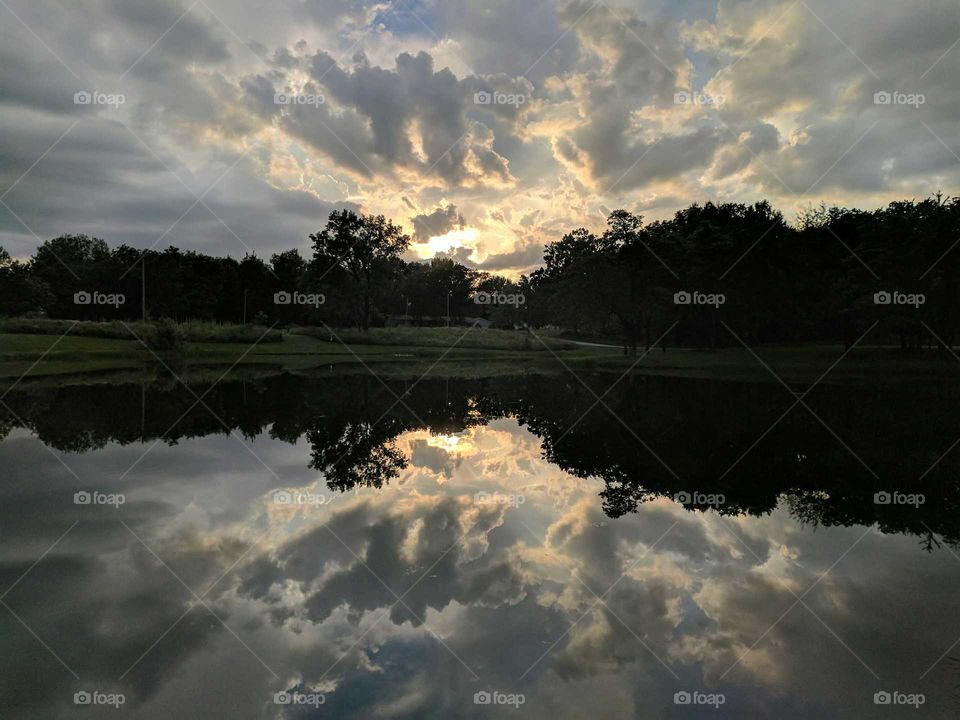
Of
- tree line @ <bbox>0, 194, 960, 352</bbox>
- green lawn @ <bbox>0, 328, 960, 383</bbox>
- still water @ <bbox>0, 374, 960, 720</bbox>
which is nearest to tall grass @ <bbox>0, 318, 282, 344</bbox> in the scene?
green lawn @ <bbox>0, 328, 960, 383</bbox>

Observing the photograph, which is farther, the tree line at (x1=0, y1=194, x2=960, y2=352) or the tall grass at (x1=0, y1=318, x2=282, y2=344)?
the tall grass at (x1=0, y1=318, x2=282, y2=344)

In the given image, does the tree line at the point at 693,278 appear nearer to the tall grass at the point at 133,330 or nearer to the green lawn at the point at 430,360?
the green lawn at the point at 430,360

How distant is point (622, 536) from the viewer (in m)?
8.45

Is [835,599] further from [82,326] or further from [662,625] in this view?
[82,326]

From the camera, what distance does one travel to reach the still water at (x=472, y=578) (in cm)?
484

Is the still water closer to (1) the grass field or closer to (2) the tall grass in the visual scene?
(1) the grass field

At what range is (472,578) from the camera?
6926mm

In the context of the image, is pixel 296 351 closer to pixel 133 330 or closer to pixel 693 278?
pixel 133 330

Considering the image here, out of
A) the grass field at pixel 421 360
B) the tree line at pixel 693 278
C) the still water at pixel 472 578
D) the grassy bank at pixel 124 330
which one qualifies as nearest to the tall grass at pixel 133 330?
the grassy bank at pixel 124 330

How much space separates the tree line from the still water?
79.0ft

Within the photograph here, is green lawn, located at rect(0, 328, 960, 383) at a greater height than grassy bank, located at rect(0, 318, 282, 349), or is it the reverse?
grassy bank, located at rect(0, 318, 282, 349)

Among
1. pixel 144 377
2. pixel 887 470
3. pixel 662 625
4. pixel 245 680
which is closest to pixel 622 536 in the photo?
pixel 662 625

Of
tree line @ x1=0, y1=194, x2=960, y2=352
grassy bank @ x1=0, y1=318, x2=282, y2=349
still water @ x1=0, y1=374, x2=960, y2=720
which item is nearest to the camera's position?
still water @ x1=0, y1=374, x2=960, y2=720

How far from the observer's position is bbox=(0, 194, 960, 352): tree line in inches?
1789
